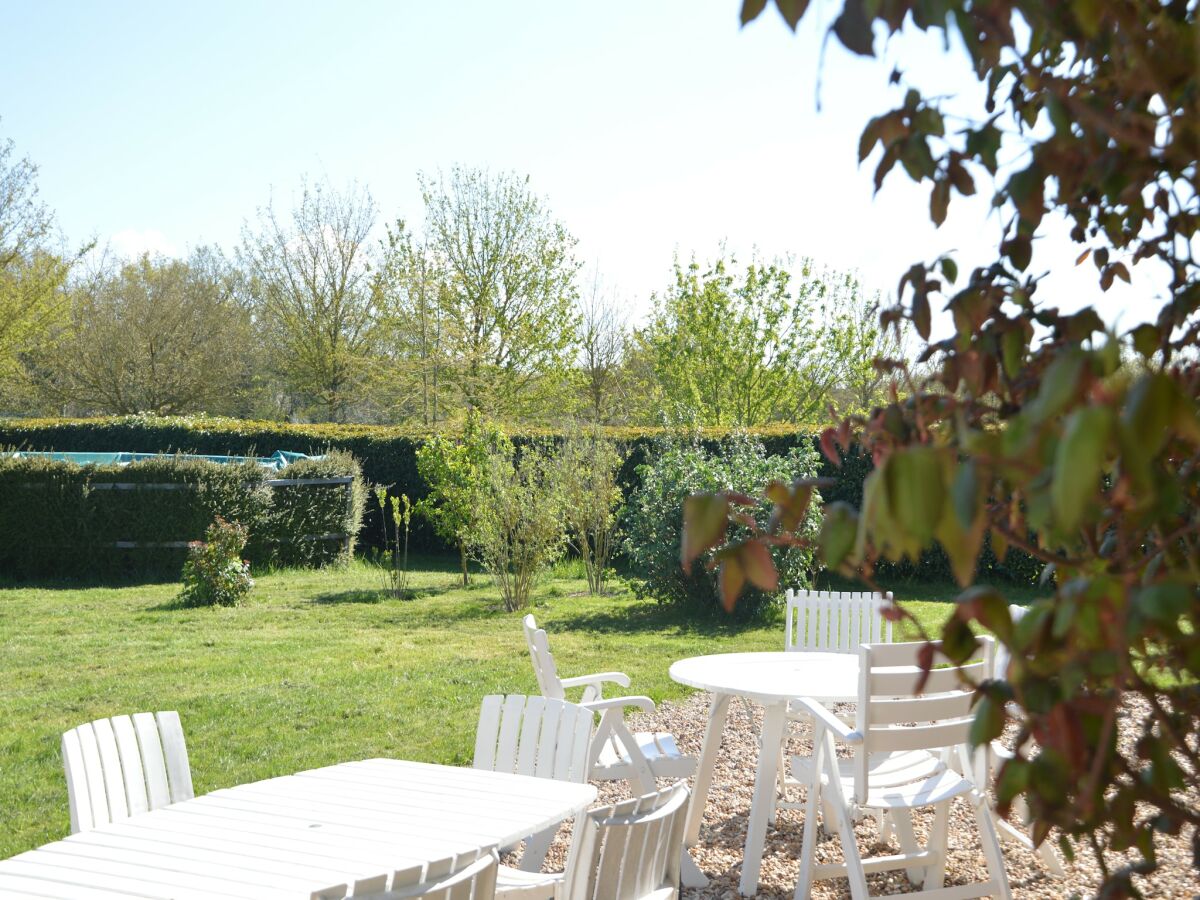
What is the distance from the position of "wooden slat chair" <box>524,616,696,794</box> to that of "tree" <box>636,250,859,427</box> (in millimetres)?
15009

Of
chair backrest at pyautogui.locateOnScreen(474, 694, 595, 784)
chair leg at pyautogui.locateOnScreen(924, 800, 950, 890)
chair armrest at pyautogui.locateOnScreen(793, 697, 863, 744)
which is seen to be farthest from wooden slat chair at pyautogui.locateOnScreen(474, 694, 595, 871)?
chair leg at pyautogui.locateOnScreen(924, 800, 950, 890)

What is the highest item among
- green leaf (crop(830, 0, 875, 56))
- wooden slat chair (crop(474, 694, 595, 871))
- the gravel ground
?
green leaf (crop(830, 0, 875, 56))

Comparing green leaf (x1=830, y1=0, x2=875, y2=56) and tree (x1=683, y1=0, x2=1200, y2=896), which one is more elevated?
green leaf (x1=830, y1=0, x2=875, y2=56)

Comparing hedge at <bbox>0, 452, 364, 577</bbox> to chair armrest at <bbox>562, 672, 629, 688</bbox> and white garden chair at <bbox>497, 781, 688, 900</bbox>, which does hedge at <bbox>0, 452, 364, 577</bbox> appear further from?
white garden chair at <bbox>497, 781, 688, 900</bbox>

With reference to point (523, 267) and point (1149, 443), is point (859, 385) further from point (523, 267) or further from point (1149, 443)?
point (1149, 443)

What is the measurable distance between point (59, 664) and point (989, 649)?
739cm

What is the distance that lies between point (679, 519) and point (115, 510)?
720 centimetres

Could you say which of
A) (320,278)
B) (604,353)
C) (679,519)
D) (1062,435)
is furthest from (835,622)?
(320,278)

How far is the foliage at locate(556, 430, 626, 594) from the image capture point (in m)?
12.3

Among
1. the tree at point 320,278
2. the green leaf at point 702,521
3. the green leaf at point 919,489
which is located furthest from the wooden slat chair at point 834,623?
the tree at point 320,278

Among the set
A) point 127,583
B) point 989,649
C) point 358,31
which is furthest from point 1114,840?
point 127,583

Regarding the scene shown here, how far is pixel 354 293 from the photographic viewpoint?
27375 millimetres

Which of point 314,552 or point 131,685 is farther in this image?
point 314,552

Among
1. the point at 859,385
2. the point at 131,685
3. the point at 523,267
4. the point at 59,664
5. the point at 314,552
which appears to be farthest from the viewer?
the point at 523,267
